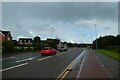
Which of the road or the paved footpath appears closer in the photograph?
the road

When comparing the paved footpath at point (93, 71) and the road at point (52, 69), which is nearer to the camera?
the road at point (52, 69)

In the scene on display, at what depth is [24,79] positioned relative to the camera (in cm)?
1405

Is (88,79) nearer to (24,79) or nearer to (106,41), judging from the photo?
(24,79)

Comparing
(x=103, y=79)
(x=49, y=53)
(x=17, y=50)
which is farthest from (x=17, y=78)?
(x=17, y=50)

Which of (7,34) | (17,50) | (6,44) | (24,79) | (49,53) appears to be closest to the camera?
(24,79)

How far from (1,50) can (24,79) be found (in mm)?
38005

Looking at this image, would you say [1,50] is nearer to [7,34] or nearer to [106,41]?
[7,34]

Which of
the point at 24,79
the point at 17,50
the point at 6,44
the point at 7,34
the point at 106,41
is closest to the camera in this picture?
the point at 24,79

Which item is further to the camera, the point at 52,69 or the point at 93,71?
the point at 52,69

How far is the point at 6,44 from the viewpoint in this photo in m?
54.8

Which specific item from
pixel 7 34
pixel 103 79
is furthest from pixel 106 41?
pixel 103 79

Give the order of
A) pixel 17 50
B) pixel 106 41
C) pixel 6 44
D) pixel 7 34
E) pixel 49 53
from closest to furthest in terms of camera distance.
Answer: pixel 49 53 < pixel 6 44 < pixel 17 50 < pixel 7 34 < pixel 106 41

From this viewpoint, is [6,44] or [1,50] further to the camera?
[6,44]

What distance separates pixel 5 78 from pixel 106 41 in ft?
393
